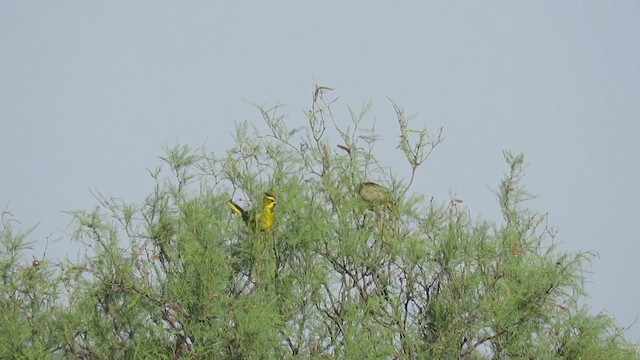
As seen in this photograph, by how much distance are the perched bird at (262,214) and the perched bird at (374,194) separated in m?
0.82

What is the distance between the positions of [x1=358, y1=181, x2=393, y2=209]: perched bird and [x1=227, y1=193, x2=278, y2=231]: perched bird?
818 millimetres

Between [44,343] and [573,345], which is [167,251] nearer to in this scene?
[44,343]

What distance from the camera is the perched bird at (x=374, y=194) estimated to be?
8.18 meters

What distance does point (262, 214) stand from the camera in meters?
7.68

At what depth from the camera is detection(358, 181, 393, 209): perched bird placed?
8180 millimetres

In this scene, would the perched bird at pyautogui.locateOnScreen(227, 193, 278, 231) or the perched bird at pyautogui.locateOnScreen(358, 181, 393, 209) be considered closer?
the perched bird at pyautogui.locateOnScreen(227, 193, 278, 231)

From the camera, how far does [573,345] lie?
26.6 ft

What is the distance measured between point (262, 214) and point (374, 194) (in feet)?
3.23

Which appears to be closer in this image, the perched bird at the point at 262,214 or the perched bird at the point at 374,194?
the perched bird at the point at 262,214

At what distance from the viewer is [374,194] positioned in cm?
819

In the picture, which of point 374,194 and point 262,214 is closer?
point 262,214

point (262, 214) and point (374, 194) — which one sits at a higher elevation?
point (374, 194)

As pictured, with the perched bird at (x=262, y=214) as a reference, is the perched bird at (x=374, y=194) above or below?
above

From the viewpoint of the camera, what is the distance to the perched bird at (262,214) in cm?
764
